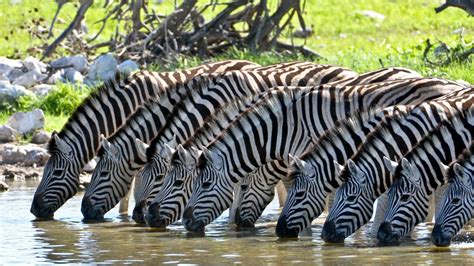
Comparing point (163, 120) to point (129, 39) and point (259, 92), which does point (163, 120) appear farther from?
point (129, 39)

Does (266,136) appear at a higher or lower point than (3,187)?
higher

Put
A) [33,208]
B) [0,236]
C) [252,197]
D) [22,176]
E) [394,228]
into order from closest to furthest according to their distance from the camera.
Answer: [394,228] < [0,236] < [252,197] < [33,208] < [22,176]

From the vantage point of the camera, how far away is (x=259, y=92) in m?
13.9

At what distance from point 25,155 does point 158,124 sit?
343 cm

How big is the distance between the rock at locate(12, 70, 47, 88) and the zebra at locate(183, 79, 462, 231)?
911 cm

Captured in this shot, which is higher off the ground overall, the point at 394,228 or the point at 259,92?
the point at 259,92

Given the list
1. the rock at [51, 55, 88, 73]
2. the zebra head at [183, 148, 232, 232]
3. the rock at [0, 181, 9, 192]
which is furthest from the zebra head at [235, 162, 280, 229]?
the rock at [51, 55, 88, 73]

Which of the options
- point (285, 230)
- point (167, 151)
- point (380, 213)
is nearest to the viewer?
point (285, 230)

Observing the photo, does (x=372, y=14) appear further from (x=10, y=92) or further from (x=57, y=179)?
(x=57, y=179)

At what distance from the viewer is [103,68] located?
2112 cm

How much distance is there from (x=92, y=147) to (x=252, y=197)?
92.3 inches

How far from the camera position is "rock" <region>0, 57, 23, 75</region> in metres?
21.8

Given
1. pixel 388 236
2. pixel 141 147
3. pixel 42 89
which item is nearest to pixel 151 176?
pixel 141 147

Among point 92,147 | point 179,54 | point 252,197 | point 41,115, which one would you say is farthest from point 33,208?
point 179,54
